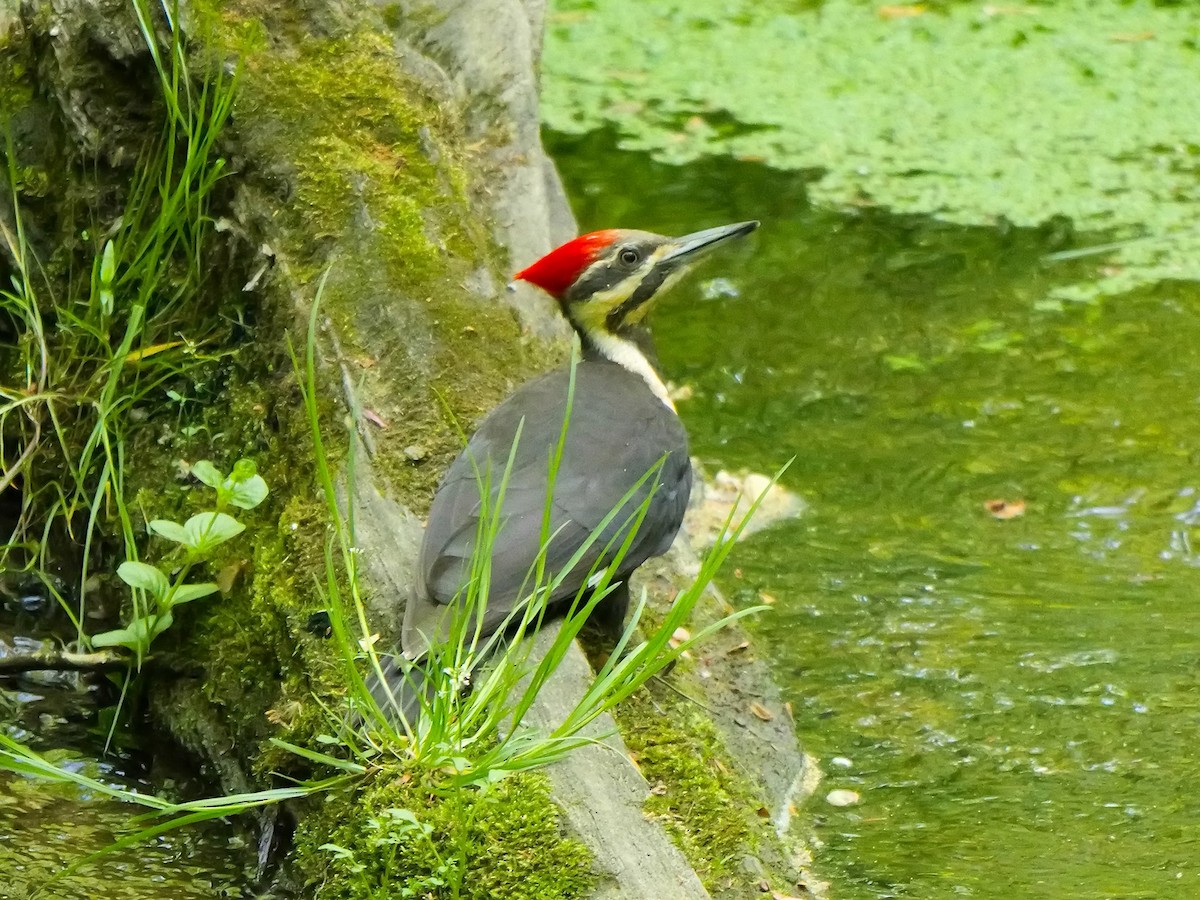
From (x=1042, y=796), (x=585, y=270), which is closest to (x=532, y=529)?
(x=585, y=270)

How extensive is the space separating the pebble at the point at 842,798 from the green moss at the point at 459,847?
3.84 feet

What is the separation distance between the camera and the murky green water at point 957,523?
11.4 feet

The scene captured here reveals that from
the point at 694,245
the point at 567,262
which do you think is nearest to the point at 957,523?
the point at 694,245

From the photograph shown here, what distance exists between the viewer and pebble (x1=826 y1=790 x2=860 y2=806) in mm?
3596

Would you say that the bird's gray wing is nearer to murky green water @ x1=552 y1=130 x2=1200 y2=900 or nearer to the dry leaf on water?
murky green water @ x1=552 y1=130 x2=1200 y2=900

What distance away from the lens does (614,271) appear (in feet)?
12.1

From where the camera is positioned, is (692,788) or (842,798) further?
(842,798)

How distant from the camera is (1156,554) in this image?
459 cm

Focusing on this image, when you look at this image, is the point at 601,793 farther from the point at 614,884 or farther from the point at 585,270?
the point at 585,270

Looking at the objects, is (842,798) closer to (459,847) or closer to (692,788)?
(692,788)


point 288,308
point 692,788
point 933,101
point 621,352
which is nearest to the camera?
point 692,788

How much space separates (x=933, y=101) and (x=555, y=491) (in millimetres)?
4845

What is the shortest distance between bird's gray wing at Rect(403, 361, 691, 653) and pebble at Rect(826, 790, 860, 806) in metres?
0.73

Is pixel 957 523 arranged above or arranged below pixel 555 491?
below
